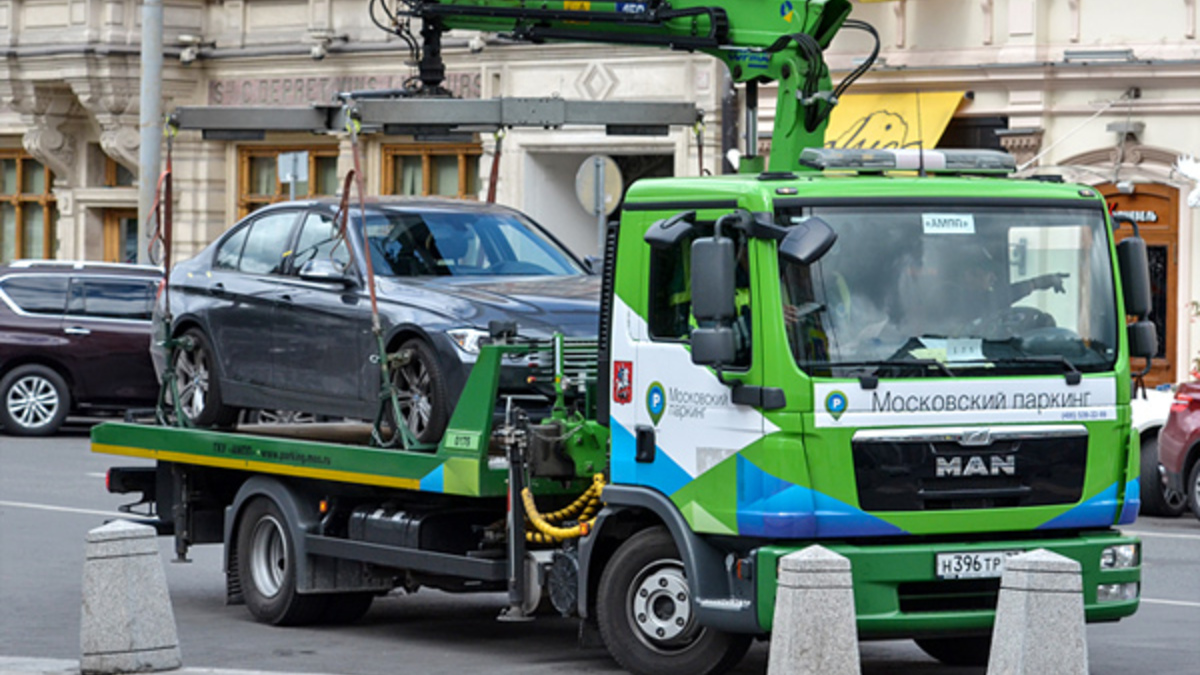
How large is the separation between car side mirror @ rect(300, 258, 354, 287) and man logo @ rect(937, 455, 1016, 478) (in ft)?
13.1

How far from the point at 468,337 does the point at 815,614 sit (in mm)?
3337

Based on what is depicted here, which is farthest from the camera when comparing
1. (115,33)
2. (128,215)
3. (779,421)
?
(128,215)

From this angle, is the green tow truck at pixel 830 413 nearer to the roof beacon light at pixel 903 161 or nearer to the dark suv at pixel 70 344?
the roof beacon light at pixel 903 161

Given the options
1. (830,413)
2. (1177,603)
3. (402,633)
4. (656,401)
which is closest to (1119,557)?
(830,413)

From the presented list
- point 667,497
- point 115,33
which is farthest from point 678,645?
point 115,33

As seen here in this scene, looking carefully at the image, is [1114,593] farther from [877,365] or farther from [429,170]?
[429,170]

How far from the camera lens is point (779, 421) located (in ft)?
31.4

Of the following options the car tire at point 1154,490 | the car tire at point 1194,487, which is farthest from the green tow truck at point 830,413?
the car tire at point 1154,490

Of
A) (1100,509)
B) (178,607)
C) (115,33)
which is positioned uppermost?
(115,33)

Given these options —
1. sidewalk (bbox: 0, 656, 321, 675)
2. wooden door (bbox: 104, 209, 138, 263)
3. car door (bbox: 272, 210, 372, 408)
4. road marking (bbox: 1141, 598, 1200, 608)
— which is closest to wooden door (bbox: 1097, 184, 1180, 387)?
road marking (bbox: 1141, 598, 1200, 608)

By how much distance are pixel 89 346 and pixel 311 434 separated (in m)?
13.5

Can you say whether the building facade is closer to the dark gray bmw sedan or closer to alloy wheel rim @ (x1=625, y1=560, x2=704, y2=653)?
the dark gray bmw sedan

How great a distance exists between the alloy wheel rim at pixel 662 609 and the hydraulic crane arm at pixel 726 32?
240 cm

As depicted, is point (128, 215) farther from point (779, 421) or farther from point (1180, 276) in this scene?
point (779, 421)
